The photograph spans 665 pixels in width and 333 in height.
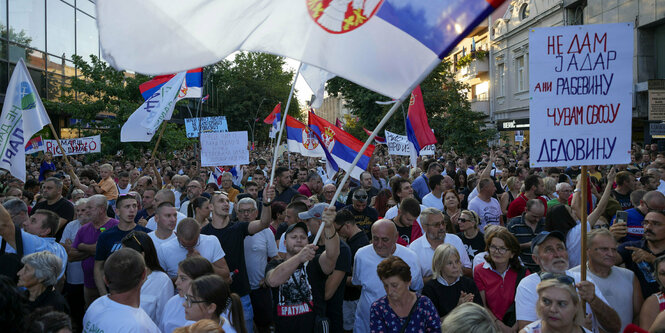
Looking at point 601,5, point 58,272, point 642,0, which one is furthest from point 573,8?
point 58,272

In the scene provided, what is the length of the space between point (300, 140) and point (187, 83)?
4.07 metres

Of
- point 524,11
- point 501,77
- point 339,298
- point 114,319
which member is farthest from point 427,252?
point 501,77

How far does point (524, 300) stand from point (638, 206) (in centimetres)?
358

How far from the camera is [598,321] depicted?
409 centimetres

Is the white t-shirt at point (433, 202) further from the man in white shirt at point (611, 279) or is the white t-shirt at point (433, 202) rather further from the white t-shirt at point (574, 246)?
the man in white shirt at point (611, 279)

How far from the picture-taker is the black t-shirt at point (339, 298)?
17.0 ft

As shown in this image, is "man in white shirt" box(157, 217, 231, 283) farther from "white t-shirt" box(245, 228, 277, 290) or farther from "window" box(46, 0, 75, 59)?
"window" box(46, 0, 75, 59)

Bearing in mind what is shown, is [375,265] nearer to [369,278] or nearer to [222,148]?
[369,278]

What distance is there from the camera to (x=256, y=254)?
6.30 meters

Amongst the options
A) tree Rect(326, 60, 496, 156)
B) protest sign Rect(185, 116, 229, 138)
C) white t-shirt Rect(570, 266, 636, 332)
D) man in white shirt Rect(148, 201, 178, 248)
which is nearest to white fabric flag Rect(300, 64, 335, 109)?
man in white shirt Rect(148, 201, 178, 248)

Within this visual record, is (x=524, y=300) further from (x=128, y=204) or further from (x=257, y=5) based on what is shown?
(x=128, y=204)

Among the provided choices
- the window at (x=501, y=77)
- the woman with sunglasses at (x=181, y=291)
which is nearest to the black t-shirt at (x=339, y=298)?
the woman with sunglasses at (x=181, y=291)

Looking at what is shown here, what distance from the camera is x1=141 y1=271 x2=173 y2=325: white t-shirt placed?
14.8 feet

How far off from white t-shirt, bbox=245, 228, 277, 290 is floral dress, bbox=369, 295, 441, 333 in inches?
93.2
